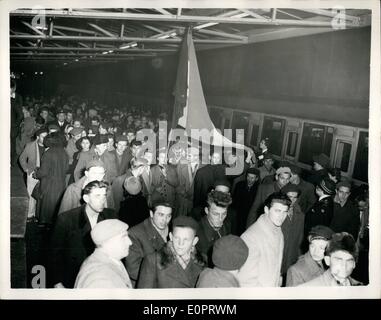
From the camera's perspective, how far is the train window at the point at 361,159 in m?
4.45

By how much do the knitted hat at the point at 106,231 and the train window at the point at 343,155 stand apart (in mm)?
3503

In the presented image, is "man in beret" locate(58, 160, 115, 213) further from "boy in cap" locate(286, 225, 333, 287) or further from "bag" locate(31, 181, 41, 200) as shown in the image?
"boy in cap" locate(286, 225, 333, 287)

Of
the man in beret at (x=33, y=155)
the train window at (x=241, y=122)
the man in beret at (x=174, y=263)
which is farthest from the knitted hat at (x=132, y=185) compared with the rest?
the train window at (x=241, y=122)

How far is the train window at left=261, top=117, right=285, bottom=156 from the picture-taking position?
19.1ft

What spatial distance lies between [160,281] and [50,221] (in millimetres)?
2687

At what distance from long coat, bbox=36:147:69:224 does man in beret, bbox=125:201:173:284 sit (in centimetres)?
193

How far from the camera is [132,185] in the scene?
3.91 metres

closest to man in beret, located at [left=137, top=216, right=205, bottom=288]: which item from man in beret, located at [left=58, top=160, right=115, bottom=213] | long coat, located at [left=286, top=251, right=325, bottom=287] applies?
long coat, located at [left=286, top=251, right=325, bottom=287]

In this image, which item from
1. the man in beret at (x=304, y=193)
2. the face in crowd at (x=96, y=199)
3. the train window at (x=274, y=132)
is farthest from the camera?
the train window at (x=274, y=132)

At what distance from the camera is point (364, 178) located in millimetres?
4453

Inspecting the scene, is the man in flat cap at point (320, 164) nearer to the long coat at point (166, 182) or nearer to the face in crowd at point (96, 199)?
the long coat at point (166, 182)

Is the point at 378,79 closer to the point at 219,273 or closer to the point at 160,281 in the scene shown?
the point at 219,273

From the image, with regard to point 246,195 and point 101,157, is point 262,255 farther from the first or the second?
point 101,157

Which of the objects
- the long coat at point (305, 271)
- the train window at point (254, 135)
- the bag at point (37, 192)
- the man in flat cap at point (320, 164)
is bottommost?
the bag at point (37, 192)
